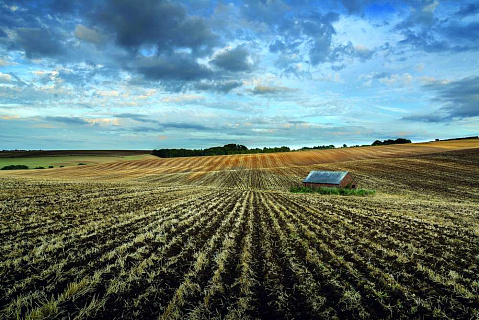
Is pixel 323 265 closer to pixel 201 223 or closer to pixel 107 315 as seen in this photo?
pixel 107 315

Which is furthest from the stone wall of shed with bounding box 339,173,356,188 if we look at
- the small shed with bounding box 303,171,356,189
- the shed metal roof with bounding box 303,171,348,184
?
the shed metal roof with bounding box 303,171,348,184

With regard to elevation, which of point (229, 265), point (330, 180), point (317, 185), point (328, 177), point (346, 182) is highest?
point (229, 265)

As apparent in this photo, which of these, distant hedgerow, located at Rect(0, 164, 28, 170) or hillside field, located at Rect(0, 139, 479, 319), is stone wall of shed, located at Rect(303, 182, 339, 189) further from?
distant hedgerow, located at Rect(0, 164, 28, 170)

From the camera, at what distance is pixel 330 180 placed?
131 ft

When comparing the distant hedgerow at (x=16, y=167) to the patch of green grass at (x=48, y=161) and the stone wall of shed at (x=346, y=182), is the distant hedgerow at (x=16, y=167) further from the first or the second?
the stone wall of shed at (x=346, y=182)

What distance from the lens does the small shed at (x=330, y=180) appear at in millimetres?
39078

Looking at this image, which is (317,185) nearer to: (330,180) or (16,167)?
(330,180)

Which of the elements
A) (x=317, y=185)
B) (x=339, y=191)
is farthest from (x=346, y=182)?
(x=339, y=191)

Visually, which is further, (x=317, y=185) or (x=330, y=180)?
(x=317, y=185)

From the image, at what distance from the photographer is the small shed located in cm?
3908

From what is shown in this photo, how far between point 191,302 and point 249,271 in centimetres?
217

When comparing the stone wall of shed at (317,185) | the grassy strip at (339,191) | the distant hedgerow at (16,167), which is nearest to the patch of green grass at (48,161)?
the distant hedgerow at (16,167)

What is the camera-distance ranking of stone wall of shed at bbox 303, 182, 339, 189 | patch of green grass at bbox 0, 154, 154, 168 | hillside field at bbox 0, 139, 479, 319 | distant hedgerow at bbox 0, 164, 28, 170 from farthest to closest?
patch of green grass at bbox 0, 154, 154, 168
distant hedgerow at bbox 0, 164, 28, 170
stone wall of shed at bbox 303, 182, 339, 189
hillside field at bbox 0, 139, 479, 319

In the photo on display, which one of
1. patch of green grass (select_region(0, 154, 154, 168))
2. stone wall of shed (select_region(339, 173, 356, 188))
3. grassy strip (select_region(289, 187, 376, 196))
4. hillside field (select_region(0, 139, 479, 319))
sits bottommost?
grassy strip (select_region(289, 187, 376, 196))
